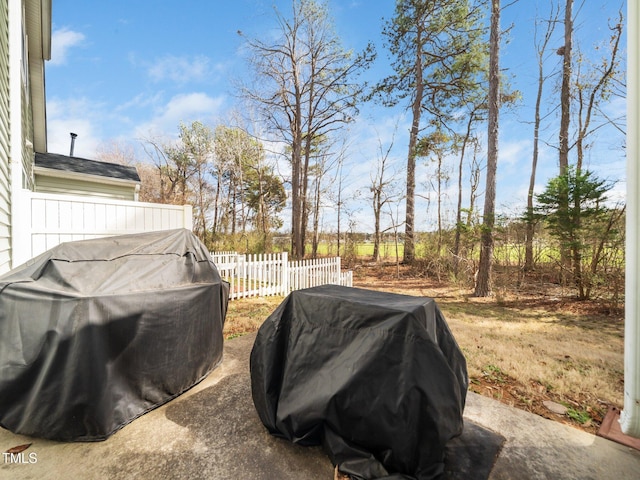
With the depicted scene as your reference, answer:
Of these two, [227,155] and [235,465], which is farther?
[227,155]

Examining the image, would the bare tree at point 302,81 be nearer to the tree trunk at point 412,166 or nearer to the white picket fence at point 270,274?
the tree trunk at point 412,166

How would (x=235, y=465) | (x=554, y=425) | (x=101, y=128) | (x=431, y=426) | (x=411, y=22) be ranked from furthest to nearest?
1. (x=101, y=128)
2. (x=411, y=22)
3. (x=554, y=425)
4. (x=235, y=465)
5. (x=431, y=426)

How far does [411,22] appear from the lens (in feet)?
33.0

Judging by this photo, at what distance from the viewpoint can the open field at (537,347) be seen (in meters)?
2.29

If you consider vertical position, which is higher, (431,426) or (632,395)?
(632,395)

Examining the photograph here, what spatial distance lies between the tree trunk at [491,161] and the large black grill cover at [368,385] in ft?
19.1

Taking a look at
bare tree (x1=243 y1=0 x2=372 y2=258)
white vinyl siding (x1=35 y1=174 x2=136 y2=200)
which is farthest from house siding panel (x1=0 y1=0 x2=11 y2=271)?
bare tree (x1=243 y1=0 x2=372 y2=258)

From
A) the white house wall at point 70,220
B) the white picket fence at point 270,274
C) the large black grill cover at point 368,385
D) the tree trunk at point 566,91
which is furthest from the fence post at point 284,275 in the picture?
the tree trunk at point 566,91

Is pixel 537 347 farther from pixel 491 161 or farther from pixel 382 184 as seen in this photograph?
pixel 382 184

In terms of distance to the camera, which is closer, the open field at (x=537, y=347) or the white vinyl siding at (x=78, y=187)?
the open field at (x=537, y=347)

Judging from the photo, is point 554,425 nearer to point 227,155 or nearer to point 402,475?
point 402,475

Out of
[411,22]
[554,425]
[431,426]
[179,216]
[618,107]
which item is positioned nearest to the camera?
[431,426]

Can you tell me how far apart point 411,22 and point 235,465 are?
1359 cm

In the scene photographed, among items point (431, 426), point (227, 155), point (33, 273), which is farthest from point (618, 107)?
point (227, 155)
